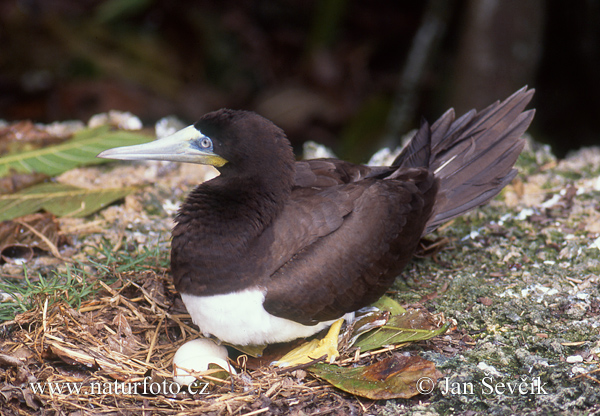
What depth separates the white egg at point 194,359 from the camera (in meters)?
2.87

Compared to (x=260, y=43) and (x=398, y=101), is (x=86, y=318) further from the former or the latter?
(x=260, y=43)

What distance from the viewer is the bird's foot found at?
307 cm

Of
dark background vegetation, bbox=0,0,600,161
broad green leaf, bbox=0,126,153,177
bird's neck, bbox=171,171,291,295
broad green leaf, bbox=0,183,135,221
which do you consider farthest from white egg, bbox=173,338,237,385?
dark background vegetation, bbox=0,0,600,161

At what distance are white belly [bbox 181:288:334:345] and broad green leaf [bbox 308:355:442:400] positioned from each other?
0.29 meters

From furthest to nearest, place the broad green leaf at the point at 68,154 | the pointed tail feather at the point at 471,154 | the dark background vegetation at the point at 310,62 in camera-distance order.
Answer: the dark background vegetation at the point at 310,62, the broad green leaf at the point at 68,154, the pointed tail feather at the point at 471,154

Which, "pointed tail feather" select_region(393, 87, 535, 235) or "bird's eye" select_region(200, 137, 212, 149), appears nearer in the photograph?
"bird's eye" select_region(200, 137, 212, 149)

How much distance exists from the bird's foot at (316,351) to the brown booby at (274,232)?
73 mm

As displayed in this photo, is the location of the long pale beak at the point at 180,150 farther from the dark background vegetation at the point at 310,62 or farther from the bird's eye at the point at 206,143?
the dark background vegetation at the point at 310,62

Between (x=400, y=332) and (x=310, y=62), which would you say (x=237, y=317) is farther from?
(x=310, y=62)

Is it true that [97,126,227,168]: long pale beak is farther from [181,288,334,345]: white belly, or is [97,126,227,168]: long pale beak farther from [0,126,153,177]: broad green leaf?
[0,126,153,177]: broad green leaf

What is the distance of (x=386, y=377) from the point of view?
9.41 feet

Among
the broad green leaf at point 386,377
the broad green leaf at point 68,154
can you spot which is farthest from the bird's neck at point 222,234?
the broad green leaf at point 68,154

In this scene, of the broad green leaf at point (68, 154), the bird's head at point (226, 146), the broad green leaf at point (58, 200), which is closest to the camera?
the bird's head at point (226, 146)

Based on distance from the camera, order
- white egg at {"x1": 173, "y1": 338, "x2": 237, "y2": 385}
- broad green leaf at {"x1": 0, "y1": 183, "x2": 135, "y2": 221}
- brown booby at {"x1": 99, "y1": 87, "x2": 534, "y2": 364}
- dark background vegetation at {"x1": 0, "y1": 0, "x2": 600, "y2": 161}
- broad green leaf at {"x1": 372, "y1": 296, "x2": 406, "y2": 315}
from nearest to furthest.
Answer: white egg at {"x1": 173, "y1": 338, "x2": 237, "y2": 385}, brown booby at {"x1": 99, "y1": 87, "x2": 534, "y2": 364}, broad green leaf at {"x1": 372, "y1": 296, "x2": 406, "y2": 315}, broad green leaf at {"x1": 0, "y1": 183, "x2": 135, "y2": 221}, dark background vegetation at {"x1": 0, "y1": 0, "x2": 600, "y2": 161}
